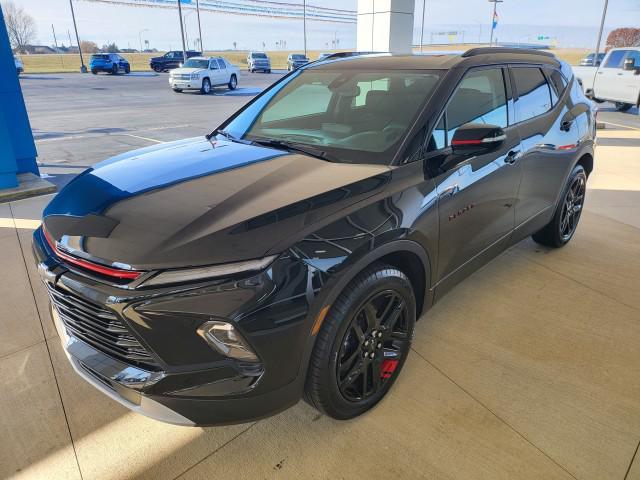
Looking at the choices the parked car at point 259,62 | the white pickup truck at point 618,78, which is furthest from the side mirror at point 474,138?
the parked car at point 259,62

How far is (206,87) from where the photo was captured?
2180cm

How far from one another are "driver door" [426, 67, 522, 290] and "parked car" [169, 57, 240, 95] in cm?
2038

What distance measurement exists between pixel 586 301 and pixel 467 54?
2.04m

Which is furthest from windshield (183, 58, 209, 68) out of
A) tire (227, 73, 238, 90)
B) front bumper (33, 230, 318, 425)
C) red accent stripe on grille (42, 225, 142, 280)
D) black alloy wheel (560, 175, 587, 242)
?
front bumper (33, 230, 318, 425)

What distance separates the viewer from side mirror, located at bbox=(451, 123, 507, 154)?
2488 mm

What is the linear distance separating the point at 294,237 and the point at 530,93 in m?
2.58

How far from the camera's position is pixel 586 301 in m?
3.52

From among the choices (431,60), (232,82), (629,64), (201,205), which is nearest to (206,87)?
(232,82)

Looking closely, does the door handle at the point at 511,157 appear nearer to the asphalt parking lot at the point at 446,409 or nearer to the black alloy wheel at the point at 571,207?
the asphalt parking lot at the point at 446,409

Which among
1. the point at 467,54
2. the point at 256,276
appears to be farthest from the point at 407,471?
the point at 467,54

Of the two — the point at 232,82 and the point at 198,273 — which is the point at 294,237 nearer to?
the point at 198,273

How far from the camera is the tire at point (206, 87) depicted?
2162 centimetres

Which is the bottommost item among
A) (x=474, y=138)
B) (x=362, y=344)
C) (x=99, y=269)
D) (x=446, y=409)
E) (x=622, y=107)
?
(x=622, y=107)

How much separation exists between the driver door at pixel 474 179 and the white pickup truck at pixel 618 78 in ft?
41.9
